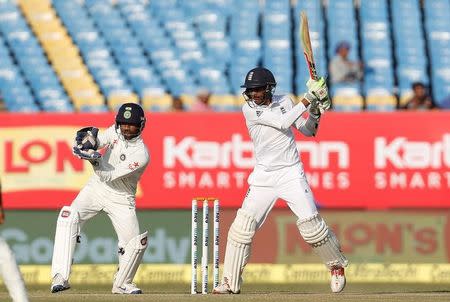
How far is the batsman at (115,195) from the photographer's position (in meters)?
12.2

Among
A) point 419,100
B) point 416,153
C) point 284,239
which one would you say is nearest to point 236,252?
point 284,239

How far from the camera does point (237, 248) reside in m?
12.4

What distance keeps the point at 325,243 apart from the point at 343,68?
706 cm

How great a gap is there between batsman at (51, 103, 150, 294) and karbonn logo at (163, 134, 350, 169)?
410 centimetres

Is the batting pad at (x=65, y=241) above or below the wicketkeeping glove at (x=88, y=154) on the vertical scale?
below

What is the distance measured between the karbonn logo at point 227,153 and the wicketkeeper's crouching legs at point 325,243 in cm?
435

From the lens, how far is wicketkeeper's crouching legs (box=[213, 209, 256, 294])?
12.3 m

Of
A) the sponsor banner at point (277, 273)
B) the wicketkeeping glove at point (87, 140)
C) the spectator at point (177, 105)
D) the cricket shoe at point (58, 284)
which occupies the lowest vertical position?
the sponsor banner at point (277, 273)

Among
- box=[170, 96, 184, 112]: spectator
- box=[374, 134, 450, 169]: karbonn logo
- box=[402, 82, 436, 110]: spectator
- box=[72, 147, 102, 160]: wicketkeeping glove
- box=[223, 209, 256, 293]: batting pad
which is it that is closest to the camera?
box=[72, 147, 102, 160]: wicketkeeping glove

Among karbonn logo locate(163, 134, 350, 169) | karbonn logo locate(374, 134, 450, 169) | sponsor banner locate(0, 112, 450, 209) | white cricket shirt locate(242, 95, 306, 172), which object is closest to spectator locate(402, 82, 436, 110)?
sponsor banner locate(0, 112, 450, 209)

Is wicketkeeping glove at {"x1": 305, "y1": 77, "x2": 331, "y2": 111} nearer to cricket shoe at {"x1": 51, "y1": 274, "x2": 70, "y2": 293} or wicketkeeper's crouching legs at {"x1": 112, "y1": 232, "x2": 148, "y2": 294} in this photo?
wicketkeeper's crouching legs at {"x1": 112, "y1": 232, "x2": 148, "y2": 294}

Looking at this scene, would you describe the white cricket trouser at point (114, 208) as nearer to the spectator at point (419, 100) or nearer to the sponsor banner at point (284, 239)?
the sponsor banner at point (284, 239)

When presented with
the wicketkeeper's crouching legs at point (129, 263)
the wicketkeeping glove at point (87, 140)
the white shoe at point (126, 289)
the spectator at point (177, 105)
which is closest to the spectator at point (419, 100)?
the spectator at point (177, 105)

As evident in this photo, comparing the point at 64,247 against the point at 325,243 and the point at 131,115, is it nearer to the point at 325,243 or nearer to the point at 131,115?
the point at 131,115
